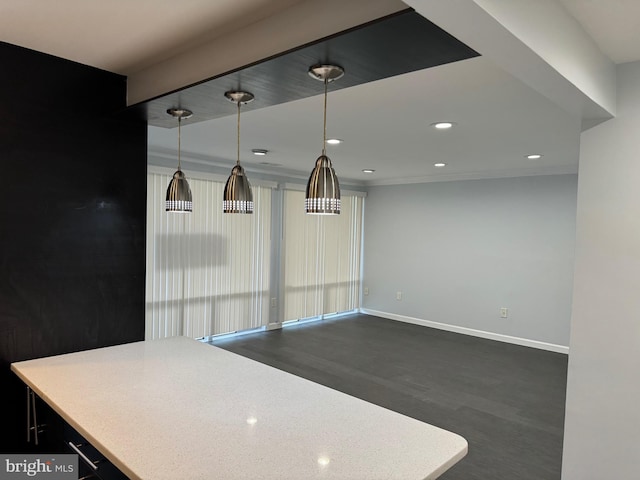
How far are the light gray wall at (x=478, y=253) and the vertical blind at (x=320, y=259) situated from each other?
0.30 meters

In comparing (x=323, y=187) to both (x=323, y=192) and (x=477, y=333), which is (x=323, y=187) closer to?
(x=323, y=192)

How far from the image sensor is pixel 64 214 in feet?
6.98

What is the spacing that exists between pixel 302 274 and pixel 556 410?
3.90m

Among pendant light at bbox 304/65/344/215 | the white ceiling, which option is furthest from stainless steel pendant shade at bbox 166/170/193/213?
pendant light at bbox 304/65/344/215

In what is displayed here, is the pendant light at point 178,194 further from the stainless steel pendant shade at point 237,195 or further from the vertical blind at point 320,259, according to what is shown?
the vertical blind at point 320,259

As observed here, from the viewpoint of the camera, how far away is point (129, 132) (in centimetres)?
239

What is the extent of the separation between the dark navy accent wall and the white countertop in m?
0.21

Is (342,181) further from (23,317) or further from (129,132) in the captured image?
(23,317)

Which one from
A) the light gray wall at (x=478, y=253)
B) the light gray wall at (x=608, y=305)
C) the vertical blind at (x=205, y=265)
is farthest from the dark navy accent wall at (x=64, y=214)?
the light gray wall at (x=478, y=253)

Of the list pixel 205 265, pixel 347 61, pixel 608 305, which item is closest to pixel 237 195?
pixel 347 61

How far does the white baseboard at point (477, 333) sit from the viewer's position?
5.53 m

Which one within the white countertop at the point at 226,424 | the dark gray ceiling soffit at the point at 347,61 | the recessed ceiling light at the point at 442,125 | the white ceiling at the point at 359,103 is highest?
the white ceiling at the point at 359,103

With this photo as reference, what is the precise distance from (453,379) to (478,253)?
2330mm

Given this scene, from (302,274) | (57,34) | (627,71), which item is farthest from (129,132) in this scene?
(302,274)
